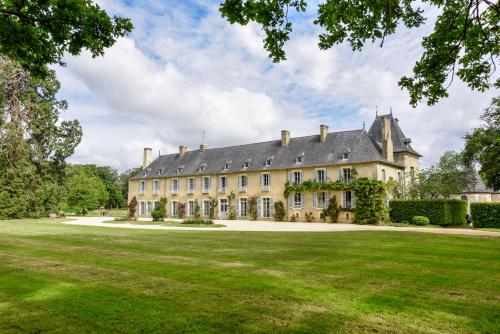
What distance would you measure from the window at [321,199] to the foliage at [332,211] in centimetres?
56

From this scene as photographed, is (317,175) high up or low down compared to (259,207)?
up

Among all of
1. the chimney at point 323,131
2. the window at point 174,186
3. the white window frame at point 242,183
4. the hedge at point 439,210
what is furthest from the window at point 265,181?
the hedge at point 439,210

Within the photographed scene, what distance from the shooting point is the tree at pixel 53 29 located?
4.43 m

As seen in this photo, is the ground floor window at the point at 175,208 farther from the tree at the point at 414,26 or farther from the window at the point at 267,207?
the tree at the point at 414,26

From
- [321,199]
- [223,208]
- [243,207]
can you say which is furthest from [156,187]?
[321,199]

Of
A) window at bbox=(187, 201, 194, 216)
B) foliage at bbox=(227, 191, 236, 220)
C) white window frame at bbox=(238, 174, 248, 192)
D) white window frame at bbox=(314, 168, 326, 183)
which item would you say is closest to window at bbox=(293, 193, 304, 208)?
white window frame at bbox=(314, 168, 326, 183)

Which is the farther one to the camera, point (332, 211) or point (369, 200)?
point (332, 211)

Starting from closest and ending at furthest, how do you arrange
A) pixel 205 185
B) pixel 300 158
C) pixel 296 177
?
pixel 296 177
pixel 300 158
pixel 205 185

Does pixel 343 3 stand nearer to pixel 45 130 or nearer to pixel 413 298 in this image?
pixel 413 298

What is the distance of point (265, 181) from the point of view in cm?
3139

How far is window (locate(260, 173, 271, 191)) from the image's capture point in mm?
31031

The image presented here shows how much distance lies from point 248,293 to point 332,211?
23091 mm

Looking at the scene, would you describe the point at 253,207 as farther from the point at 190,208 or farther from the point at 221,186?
the point at 190,208

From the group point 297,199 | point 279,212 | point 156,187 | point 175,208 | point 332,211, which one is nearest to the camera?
point 332,211
